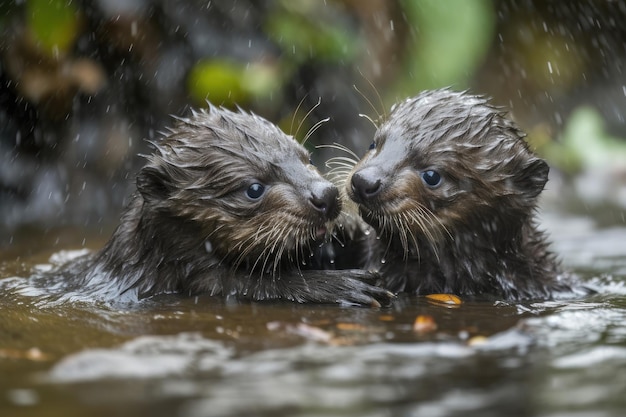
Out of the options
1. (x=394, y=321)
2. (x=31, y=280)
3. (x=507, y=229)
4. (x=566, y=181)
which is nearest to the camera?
(x=394, y=321)

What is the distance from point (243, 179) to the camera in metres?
6.14

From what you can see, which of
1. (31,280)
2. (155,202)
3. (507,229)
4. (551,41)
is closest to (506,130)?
(507,229)

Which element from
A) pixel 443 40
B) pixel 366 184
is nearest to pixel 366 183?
pixel 366 184

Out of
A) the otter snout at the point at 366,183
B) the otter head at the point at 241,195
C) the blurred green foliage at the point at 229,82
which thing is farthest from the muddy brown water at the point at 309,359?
the blurred green foliage at the point at 229,82

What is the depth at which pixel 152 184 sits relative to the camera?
246 inches

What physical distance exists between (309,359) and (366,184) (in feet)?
6.58

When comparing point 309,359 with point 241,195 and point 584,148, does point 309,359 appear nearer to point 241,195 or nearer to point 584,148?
point 241,195

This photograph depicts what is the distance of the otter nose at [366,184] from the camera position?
6074 mm

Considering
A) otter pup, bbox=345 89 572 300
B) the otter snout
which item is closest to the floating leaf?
otter pup, bbox=345 89 572 300

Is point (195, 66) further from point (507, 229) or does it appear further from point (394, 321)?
point (394, 321)

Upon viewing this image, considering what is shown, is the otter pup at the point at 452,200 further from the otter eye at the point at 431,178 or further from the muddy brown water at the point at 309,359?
the muddy brown water at the point at 309,359

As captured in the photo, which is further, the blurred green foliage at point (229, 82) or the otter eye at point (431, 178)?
the blurred green foliage at point (229, 82)

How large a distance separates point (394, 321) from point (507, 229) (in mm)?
1631

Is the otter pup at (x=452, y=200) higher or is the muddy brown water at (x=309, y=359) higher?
the otter pup at (x=452, y=200)
